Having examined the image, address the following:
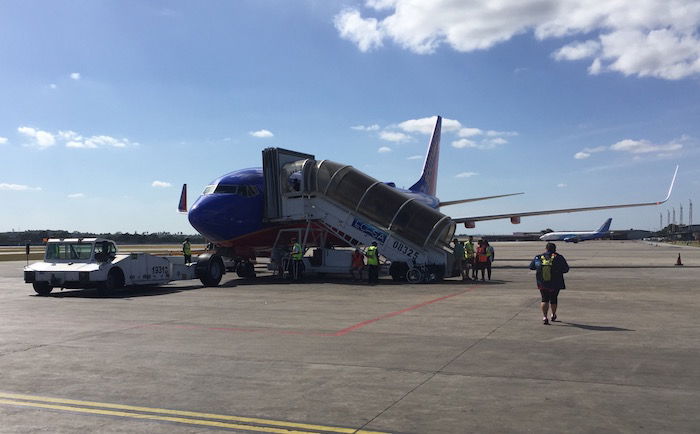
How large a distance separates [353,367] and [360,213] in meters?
17.1

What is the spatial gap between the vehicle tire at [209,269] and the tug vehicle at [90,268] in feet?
5.37

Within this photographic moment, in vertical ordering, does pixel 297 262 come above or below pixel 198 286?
above

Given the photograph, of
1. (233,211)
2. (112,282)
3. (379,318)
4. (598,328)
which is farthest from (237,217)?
(598,328)

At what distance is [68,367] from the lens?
8.81m

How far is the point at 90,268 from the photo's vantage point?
1948 cm

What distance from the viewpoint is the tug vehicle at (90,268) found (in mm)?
19547

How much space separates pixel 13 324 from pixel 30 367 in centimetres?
534

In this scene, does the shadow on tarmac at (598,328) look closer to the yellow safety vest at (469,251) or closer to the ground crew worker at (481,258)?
the ground crew worker at (481,258)

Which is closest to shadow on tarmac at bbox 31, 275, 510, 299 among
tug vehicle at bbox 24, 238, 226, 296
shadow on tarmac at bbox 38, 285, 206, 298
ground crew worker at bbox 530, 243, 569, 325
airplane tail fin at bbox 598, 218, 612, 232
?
shadow on tarmac at bbox 38, 285, 206, 298

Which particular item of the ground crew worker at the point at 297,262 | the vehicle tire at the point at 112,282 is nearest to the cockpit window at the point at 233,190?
the ground crew worker at the point at 297,262

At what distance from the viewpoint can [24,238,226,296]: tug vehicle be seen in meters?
19.5

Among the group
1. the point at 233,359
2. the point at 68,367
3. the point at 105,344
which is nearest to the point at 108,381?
the point at 68,367

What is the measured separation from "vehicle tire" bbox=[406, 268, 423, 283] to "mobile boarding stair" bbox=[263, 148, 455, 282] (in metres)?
0.03

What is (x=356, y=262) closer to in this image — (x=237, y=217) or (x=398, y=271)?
(x=398, y=271)
